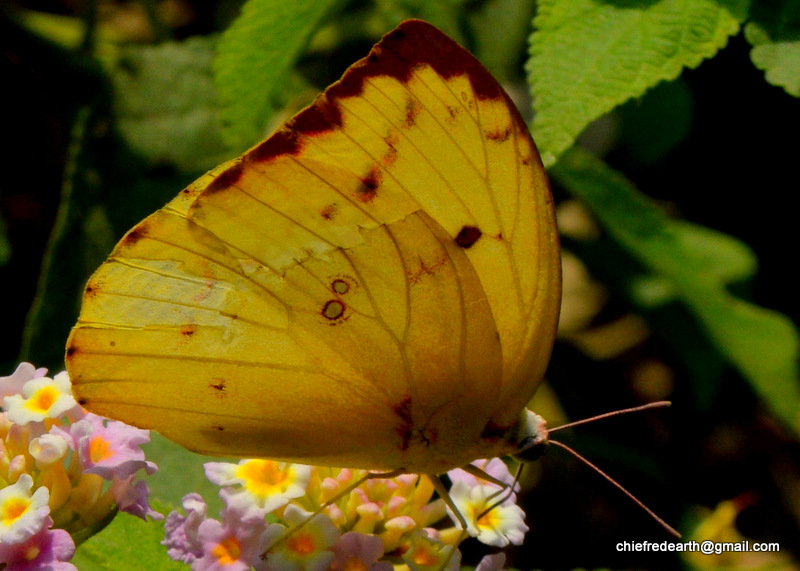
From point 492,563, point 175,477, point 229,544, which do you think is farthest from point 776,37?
point 175,477

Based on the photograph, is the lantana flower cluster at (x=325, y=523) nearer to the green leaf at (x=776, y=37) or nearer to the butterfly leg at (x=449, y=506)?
the butterfly leg at (x=449, y=506)

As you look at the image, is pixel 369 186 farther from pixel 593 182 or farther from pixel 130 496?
pixel 593 182

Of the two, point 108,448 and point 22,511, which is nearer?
point 22,511

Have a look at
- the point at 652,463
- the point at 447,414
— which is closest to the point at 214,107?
the point at 447,414

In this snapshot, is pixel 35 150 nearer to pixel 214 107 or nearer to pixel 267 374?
pixel 214 107

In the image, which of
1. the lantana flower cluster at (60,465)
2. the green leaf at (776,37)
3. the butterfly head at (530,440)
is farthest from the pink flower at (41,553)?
the green leaf at (776,37)

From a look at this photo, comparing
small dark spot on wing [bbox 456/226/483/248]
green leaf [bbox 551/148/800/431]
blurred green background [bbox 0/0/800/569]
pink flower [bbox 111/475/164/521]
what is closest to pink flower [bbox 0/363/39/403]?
pink flower [bbox 111/475/164/521]

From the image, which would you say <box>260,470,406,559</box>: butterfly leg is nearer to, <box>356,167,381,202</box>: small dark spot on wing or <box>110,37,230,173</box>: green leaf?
<box>356,167,381,202</box>: small dark spot on wing
